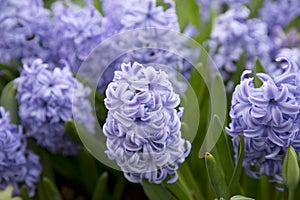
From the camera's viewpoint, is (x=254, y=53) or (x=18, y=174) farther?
(x=254, y=53)

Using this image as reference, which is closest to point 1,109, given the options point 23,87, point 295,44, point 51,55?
point 23,87

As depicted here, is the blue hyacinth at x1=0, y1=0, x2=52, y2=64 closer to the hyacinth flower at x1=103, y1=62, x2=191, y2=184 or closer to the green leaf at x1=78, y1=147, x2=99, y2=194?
the green leaf at x1=78, y1=147, x2=99, y2=194

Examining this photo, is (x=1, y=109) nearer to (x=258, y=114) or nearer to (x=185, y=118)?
(x=185, y=118)

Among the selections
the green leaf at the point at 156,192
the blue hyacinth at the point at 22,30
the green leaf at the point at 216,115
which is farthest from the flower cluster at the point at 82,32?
the green leaf at the point at 156,192

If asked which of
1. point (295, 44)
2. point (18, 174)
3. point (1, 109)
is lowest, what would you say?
point (18, 174)

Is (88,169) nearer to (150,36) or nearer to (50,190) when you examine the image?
(50,190)

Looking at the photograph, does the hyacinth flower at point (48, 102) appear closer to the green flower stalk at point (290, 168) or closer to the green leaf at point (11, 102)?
the green leaf at point (11, 102)

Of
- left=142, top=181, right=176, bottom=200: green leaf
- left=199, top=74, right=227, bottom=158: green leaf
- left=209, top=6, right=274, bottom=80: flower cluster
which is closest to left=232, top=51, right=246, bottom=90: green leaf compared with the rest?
left=209, top=6, right=274, bottom=80: flower cluster
